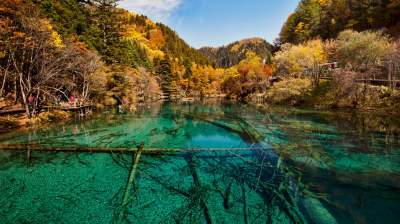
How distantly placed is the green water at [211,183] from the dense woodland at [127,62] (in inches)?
366

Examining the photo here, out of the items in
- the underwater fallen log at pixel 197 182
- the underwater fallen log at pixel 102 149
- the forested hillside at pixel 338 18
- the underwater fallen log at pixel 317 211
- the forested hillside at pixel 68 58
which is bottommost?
the underwater fallen log at pixel 317 211

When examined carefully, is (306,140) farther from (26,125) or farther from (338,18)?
(338,18)

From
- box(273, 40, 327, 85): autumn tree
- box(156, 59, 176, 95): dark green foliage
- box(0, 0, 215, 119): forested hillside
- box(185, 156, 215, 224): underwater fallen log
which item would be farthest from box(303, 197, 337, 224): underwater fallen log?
box(156, 59, 176, 95): dark green foliage

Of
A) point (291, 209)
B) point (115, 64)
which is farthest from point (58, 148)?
point (115, 64)

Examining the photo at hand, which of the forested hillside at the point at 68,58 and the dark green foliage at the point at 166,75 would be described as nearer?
the forested hillside at the point at 68,58

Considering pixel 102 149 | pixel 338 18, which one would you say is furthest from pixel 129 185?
pixel 338 18

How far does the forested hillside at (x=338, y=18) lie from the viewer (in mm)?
50875

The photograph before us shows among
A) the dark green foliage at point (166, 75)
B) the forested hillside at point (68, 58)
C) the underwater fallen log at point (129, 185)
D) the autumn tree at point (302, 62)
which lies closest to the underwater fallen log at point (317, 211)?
the underwater fallen log at point (129, 185)

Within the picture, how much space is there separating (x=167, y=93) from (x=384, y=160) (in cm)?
6676

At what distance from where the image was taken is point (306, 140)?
15.4m

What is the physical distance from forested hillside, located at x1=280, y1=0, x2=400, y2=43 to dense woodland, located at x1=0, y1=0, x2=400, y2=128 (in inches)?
8.6

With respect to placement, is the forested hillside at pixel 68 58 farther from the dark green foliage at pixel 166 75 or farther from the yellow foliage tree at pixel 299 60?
the yellow foliage tree at pixel 299 60

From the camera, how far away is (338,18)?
61.8 meters

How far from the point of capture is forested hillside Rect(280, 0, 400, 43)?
5088 cm
